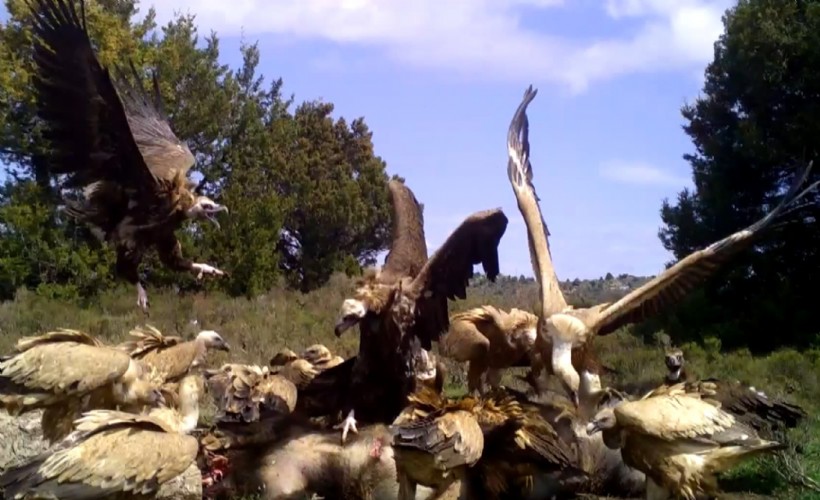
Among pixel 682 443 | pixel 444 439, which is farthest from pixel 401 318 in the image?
pixel 682 443

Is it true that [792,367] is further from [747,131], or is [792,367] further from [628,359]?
[747,131]

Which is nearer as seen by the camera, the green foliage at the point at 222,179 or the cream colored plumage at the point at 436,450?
the cream colored plumage at the point at 436,450

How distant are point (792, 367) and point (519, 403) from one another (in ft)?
23.5

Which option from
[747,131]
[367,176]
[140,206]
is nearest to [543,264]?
[140,206]

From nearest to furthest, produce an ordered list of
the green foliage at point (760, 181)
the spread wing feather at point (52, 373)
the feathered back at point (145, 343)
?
the spread wing feather at point (52, 373), the feathered back at point (145, 343), the green foliage at point (760, 181)

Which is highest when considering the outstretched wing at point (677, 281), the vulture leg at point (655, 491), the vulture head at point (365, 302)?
the outstretched wing at point (677, 281)

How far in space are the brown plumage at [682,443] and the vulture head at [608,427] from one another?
0.16 feet

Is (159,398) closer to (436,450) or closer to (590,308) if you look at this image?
(436,450)

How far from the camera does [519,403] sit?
7.41 m

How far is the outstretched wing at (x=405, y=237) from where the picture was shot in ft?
27.6

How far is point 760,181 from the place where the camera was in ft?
57.6

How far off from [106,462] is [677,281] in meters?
5.39

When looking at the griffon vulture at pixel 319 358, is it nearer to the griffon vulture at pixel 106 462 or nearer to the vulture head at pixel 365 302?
the vulture head at pixel 365 302

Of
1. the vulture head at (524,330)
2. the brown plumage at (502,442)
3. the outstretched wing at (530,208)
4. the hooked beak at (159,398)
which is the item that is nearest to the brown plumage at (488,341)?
the vulture head at (524,330)
